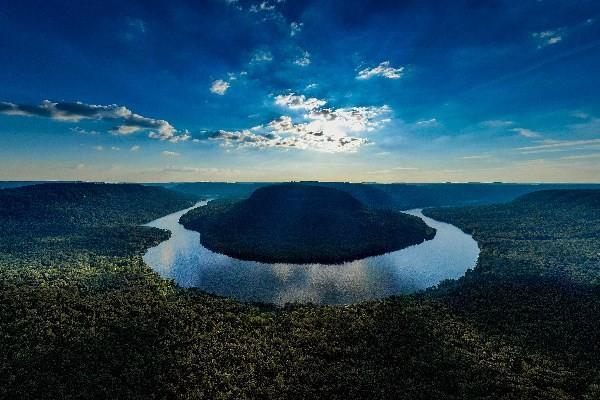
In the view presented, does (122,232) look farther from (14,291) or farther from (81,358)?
(81,358)

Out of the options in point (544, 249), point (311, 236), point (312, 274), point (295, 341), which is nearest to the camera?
point (295, 341)

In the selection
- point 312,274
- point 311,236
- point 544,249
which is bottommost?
point 312,274

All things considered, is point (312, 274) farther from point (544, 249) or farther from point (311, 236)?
point (544, 249)

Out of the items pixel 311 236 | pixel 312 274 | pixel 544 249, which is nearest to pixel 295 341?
pixel 312 274

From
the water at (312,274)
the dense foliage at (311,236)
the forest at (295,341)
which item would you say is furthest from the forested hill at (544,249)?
the dense foliage at (311,236)

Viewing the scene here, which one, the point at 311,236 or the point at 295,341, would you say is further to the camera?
the point at 311,236

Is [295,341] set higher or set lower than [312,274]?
higher
